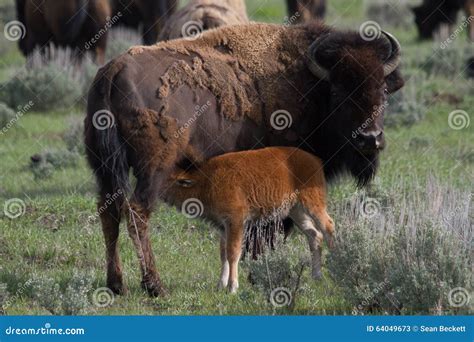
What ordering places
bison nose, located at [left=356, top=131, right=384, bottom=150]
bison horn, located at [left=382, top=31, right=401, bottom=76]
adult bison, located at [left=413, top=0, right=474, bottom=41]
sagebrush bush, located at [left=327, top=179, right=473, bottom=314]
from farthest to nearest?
1. adult bison, located at [left=413, top=0, right=474, bottom=41]
2. bison horn, located at [left=382, top=31, right=401, bottom=76]
3. bison nose, located at [left=356, top=131, right=384, bottom=150]
4. sagebrush bush, located at [left=327, top=179, right=473, bottom=314]

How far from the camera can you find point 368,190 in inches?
509

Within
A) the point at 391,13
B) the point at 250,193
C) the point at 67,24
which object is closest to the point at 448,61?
the point at 67,24

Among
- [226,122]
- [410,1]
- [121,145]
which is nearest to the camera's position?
[121,145]

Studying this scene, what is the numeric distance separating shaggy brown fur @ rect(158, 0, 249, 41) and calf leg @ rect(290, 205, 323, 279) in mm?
5175

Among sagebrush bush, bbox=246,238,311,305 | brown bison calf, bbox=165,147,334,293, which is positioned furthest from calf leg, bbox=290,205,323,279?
sagebrush bush, bbox=246,238,311,305

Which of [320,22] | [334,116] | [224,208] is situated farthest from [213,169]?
[320,22]

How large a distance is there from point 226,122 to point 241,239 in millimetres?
1147

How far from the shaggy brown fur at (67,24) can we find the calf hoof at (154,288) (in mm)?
11580

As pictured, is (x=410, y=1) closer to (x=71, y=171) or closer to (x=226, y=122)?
(x=71, y=171)

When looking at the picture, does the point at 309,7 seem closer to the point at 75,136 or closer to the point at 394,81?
the point at 75,136

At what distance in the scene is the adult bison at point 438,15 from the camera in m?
27.7

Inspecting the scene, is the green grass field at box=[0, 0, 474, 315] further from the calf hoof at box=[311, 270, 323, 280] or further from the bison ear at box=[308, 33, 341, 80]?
the bison ear at box=[308, 33, 341, 80]

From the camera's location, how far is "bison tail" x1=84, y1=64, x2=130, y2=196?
1016 centimetres

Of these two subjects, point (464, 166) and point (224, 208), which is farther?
point (464, 166)
